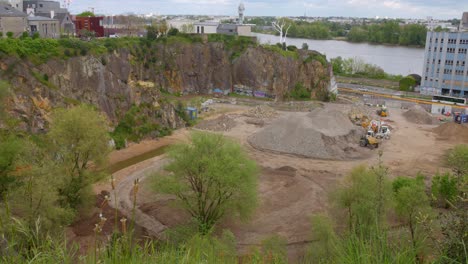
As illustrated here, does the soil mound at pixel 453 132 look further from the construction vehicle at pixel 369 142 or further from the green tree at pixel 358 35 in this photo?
the green tree at pixel 358 35

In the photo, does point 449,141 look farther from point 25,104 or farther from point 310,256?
point 25,104

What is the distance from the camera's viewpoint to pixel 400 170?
3375cm

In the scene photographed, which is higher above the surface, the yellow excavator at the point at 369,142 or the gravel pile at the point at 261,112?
the gravel pile at the point at 261,112

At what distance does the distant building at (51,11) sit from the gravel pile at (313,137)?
112 feet

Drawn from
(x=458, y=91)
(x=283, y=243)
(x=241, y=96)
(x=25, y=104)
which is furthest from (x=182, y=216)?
(x=458, y=91)

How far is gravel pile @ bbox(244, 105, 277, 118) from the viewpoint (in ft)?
169

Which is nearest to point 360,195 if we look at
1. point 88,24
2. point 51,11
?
point 51,11

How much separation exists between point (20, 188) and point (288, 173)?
1973cm

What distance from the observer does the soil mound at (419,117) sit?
1988 inches

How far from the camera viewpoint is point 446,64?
6519 centimetres

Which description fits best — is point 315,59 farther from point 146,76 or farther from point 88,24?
point 88,24

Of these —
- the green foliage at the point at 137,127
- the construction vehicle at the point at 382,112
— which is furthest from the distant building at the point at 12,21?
the construction vehicle at the point at 382,112

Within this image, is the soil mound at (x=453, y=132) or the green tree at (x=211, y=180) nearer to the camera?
the green tree at (x=211, y=180)

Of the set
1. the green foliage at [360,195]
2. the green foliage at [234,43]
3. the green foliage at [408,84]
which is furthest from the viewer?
the green foliage at [408,84]
